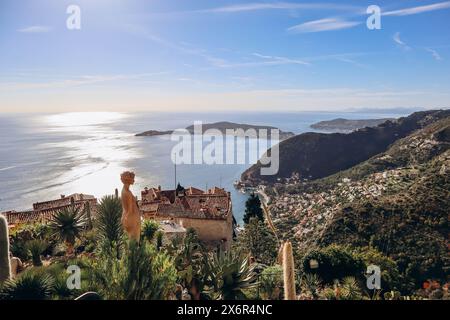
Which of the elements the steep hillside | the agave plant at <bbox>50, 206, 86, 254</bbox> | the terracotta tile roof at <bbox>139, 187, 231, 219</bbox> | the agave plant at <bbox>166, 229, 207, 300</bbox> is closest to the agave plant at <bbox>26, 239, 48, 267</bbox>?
the agave plant at <bbox>50, 206, 86, 254</bbox>

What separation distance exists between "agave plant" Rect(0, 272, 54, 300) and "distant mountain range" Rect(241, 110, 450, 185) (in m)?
71.7

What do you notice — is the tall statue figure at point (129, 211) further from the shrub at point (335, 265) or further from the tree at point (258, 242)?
the tree at point (258, 242)

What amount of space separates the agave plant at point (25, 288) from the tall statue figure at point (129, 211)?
161cm

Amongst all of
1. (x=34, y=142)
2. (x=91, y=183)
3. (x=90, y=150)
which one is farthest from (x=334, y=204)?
(x=34, y=142)

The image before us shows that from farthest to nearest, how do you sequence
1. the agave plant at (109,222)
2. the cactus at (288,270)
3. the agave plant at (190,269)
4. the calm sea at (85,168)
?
the calm sea at (85,168) < the agave plant at (109,222) < the agave plant at (190,269) < the cactus at (288,270)

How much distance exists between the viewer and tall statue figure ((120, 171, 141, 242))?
20.0ft

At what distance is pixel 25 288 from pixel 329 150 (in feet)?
273

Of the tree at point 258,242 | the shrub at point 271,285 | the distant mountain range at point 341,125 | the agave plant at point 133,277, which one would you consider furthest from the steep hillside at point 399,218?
the distant mountain range at point 341,125

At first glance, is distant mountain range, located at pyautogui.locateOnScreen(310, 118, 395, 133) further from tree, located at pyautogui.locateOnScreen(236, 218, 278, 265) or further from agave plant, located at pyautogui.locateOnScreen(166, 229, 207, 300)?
agave plant, located at pyautogui.locateOnScreen(166, 229, 207, 300)

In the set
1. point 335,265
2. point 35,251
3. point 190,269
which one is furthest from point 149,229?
point 335,265

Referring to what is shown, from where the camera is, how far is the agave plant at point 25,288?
5695 millimetres
